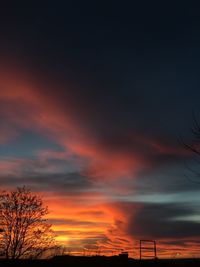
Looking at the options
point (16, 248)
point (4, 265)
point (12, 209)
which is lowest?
point (4, 265)

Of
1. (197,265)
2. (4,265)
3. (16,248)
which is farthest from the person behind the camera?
(16,248)

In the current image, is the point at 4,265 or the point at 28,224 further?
the point at 28,224

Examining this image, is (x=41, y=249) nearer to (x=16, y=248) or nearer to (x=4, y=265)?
(x=16, y=248)

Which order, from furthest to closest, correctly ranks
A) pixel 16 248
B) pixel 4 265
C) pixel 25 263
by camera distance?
pixel 16 248 → pixel 25 263 → pixel 4 265

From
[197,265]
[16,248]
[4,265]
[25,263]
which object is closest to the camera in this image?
[197,265]

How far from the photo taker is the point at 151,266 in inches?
1426

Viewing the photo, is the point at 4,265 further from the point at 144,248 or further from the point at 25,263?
the point at 144,248

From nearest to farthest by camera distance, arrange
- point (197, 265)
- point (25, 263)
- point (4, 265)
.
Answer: point (197, 265) → point (4, 265) → point (25, 263)

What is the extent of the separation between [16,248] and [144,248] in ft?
40.7

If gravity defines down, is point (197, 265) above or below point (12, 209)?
below

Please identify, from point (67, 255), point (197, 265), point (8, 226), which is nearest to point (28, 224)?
point (8, 226)

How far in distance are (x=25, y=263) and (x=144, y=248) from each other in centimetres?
1170

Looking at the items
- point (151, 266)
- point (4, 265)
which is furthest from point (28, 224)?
point (151, 266)

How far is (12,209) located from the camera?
4700cm
